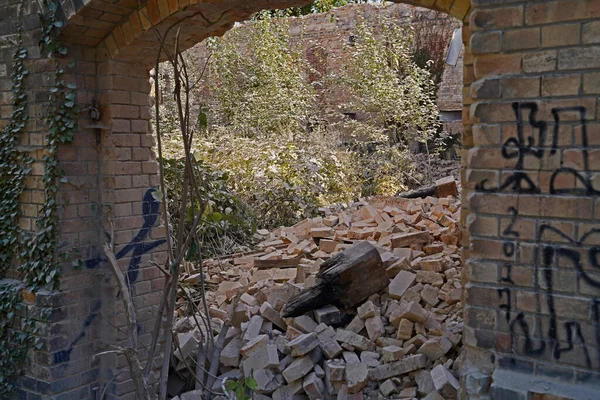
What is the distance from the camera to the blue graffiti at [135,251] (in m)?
4.15

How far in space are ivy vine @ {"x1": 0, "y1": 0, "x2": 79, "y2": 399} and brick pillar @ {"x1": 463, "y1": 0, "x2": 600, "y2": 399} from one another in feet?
9.49

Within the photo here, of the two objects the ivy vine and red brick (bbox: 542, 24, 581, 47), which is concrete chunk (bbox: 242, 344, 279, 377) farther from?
red brick (bbox: 542, 24, 581, 47)

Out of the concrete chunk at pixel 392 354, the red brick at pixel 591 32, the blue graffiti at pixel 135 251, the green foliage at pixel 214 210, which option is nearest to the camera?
the red brick at pixel 591 32

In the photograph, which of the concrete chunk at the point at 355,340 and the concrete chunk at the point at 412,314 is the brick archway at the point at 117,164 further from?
the concrete chunk at the point at 412,314

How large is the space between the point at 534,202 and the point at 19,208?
3.62m

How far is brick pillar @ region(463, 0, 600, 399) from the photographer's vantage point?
226 cm

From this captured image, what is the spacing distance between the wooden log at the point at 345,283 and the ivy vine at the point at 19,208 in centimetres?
188

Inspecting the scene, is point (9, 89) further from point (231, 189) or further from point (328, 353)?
point (231, 189)

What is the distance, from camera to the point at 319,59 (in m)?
14.0

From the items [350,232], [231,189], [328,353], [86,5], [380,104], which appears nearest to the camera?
[86,5]

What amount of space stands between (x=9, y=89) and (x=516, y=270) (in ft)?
12.4

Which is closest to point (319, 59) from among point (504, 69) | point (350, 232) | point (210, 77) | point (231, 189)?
point (210, 77)

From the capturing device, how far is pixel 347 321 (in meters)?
4.58

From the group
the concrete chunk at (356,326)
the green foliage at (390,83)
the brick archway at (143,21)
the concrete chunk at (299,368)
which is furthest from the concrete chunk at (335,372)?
the green foliage at (390,83)
